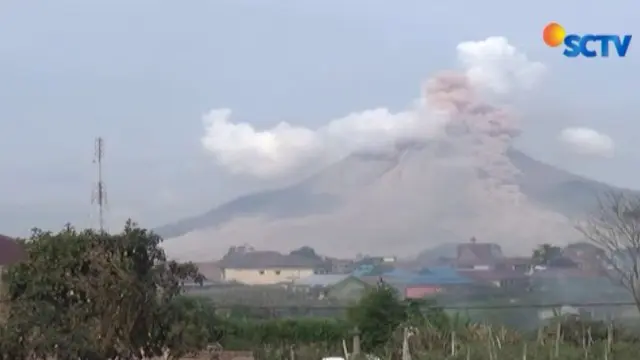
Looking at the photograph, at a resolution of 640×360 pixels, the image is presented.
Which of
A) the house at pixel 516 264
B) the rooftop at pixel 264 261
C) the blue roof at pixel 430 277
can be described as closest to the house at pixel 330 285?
the rooftop at pixel 264 261

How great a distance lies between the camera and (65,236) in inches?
248

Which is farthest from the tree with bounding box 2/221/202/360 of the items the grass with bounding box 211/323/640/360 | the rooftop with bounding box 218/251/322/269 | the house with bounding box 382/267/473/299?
the rooftop with bounding box 218/251/322/269

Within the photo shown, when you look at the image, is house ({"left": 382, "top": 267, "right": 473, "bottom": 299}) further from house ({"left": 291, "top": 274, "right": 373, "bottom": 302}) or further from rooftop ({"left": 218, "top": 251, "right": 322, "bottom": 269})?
rooftop ({"left": 218, "top": 251, "right": 322, "bottom": 269})

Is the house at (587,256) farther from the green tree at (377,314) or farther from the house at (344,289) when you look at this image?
the green tree at (377,314)

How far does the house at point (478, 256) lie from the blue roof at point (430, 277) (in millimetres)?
354

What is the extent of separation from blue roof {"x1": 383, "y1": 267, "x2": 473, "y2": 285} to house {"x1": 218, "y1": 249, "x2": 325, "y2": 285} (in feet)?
5.66

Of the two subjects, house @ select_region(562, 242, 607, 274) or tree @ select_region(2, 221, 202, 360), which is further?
house @ select_region(562, 242, 607, 274)

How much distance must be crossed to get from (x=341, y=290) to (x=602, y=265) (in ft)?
15.4

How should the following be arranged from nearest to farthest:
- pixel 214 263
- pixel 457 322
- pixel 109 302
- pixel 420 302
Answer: pixel 109 302
pixel 457 322
pixel 420 302
pixel 214 263

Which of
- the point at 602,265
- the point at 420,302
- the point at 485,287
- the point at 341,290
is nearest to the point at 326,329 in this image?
the point at 420,302

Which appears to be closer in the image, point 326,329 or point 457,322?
point 457,322

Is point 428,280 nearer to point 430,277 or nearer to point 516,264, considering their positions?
point 430,277

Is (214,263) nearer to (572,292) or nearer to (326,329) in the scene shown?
(326,329)

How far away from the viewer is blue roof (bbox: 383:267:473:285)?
17.8 meters
